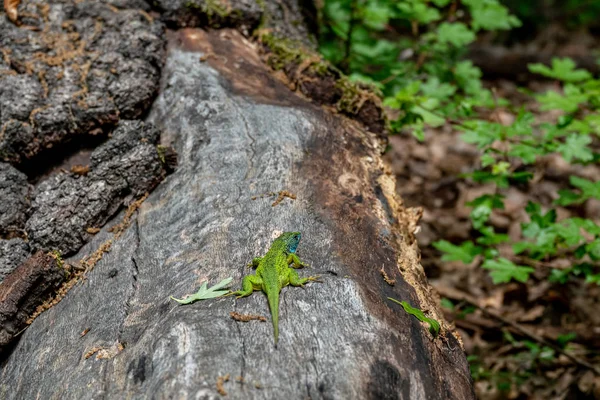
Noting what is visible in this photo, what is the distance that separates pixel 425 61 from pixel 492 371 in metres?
2.97

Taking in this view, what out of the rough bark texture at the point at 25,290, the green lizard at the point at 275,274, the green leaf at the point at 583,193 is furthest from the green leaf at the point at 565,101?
the rough bark texture at the point at 25,290

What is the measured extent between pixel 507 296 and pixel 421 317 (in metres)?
3.62

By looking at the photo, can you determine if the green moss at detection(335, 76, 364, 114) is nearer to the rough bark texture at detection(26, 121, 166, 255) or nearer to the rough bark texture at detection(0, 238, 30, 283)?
the rough bark texture at detection(26, 121, 166, 255)

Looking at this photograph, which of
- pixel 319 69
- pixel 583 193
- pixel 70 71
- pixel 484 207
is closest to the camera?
pixel 70 71

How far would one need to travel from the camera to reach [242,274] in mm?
2234

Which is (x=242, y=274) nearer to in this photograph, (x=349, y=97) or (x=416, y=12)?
(x=349, y=97)

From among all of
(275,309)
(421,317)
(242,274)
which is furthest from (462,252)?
(275,309)

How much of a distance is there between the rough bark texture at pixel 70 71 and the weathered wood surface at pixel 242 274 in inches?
7.8

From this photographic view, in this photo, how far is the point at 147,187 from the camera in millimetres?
2889

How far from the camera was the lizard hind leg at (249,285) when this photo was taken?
2.09 m

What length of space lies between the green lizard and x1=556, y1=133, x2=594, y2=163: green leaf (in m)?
2.26

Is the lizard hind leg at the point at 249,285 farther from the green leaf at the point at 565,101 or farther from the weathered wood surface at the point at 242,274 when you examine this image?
the green leaf at the point at 565,101

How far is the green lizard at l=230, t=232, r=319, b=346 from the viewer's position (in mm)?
2025

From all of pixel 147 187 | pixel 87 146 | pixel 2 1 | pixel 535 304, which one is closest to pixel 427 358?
pixel 147 187
